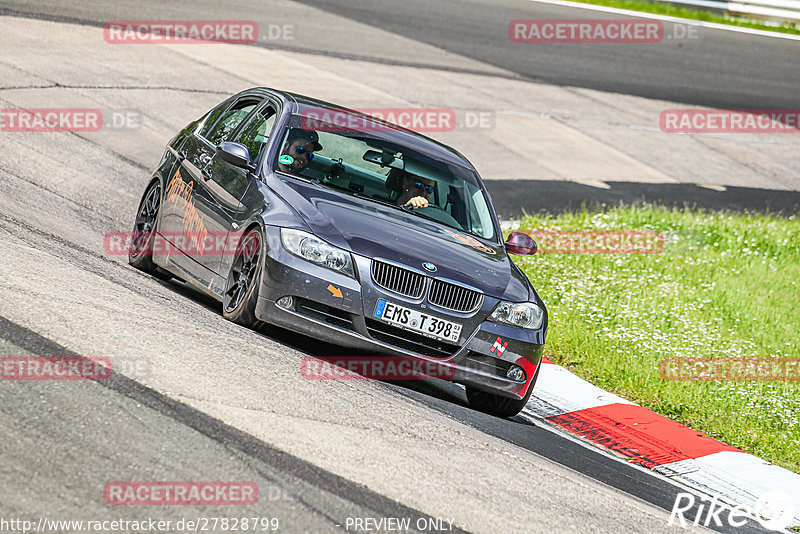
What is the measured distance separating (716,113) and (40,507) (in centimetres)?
2069

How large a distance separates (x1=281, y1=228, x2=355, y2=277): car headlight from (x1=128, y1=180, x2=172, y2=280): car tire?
7.51 feet

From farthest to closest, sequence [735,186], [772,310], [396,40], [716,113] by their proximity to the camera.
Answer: [396,40], [716,113], [735,186], [772,310]

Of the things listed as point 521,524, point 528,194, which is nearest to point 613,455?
point 521,524

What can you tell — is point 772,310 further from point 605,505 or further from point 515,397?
point 605,505

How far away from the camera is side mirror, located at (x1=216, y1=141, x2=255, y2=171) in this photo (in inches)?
313

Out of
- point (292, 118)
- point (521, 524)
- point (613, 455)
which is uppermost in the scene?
point (292, 118)

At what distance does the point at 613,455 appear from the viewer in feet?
24.7
